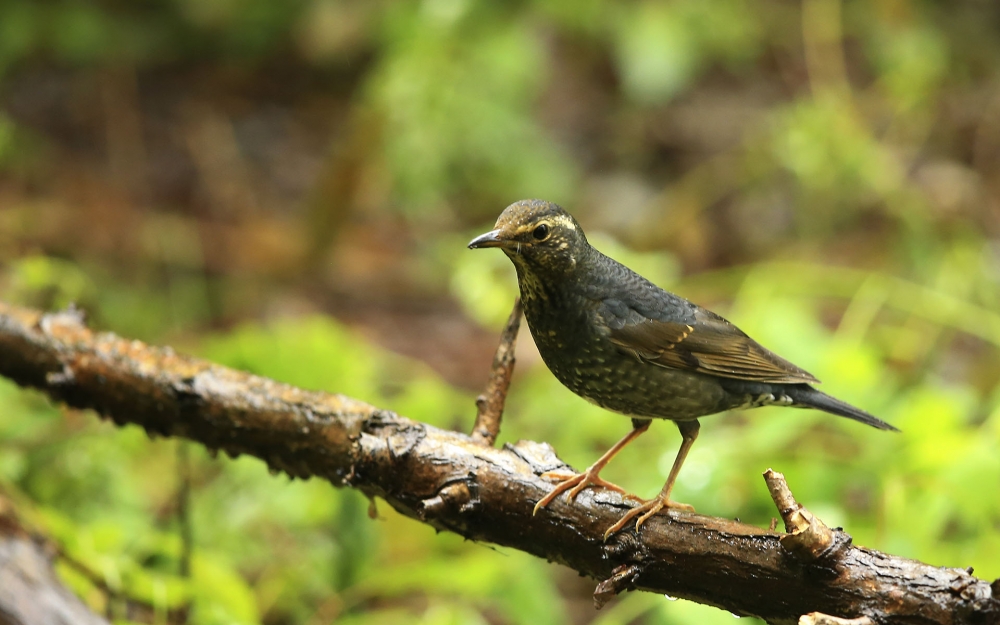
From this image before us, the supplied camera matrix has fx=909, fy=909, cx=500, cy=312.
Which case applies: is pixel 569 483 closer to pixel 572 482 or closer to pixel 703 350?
pixel 572 482

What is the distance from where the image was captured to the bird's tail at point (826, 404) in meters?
2.88

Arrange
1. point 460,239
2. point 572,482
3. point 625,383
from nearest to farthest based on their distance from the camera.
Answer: point 572,482 → point 625,383 → point 460,239

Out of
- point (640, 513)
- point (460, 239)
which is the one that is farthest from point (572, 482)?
point (460, 239)

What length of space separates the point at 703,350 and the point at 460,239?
435 cm

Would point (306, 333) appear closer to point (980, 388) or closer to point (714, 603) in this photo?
point (714, 603)

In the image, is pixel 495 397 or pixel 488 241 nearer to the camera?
pixel 488 241

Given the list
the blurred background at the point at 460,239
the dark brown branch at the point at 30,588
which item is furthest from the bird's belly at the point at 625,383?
the dark brown branch at the point at 30,588

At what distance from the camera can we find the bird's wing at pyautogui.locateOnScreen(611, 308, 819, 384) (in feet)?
9.64

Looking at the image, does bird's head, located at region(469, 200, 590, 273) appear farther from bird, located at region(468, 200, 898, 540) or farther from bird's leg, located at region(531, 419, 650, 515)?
bird's leg, located at region(531, 419, 650, 515)

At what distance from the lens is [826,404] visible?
3004mm

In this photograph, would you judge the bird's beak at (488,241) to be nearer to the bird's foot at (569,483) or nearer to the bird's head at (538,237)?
the bird's head at (538,237)

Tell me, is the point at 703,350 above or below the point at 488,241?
above

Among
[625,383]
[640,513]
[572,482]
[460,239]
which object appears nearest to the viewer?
[640,513]

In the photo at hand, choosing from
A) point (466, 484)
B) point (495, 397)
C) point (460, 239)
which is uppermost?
point (460, 239)
